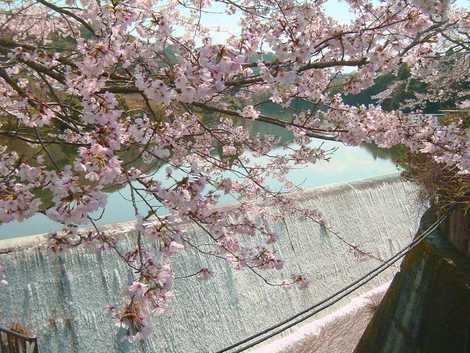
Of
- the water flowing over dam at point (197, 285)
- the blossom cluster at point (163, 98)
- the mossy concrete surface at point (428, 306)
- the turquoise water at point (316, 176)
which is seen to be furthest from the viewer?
the turquoise water at point (316, 176)

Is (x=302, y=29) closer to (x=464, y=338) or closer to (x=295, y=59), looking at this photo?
(x=295, y=59)

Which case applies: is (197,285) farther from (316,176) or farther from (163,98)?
(316,176)

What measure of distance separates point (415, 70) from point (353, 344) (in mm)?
4841

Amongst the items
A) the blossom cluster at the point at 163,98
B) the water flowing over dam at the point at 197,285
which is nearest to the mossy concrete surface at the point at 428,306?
the water flowing over dam at the point at 197,285

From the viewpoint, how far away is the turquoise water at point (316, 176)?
991 cm

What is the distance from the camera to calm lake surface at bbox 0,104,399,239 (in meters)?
9.93

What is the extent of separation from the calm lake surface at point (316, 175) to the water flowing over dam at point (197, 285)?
1.33m

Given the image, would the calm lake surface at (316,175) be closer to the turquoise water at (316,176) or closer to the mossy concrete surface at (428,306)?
the turquoise water at (316,176)

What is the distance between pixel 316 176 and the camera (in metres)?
17.1

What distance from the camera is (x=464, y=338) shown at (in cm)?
380

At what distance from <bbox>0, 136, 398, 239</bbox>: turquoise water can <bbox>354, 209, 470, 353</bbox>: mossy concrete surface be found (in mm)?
4198

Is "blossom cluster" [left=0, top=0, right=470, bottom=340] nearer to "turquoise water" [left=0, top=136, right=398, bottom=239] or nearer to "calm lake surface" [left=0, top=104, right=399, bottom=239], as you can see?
"calm lake surface" [left=0, top=104, right=399, bottom=239]

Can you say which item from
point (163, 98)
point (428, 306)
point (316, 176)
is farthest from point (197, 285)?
point (316, 176)

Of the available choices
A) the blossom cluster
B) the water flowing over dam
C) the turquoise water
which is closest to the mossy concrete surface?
the water flowing over dam
